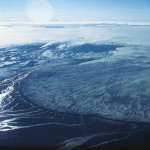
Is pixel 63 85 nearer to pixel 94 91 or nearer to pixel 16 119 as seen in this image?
pixel 94 91

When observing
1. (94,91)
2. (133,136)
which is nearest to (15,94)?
(94,91)

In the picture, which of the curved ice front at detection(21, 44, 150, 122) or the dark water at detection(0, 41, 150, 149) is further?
the curved ice front at detection(21, 44, 150, 122)

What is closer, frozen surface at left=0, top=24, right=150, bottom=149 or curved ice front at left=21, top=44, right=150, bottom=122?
frozen surface at left=0, top=24, right=150, bottom=149

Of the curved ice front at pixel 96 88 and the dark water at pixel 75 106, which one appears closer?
the dark water at pixel 75 106

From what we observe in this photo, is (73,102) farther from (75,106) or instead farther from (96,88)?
(96,88)

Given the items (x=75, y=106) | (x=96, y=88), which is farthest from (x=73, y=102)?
(x=96, y=88)
